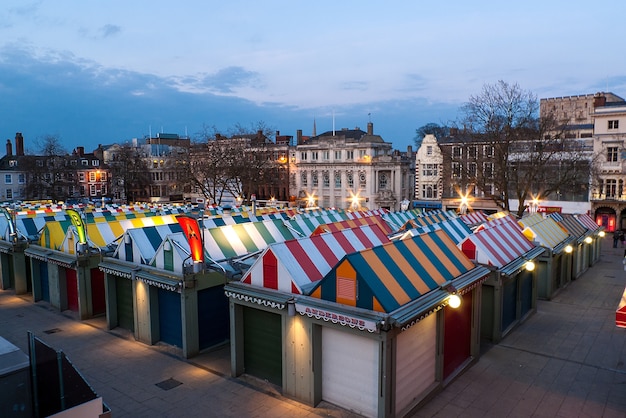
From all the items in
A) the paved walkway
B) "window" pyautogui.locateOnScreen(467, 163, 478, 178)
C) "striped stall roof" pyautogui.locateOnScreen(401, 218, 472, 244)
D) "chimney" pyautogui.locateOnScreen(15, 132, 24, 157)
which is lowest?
the paved walkway

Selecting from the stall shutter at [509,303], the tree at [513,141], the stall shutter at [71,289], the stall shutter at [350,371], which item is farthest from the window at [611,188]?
the stall shutter at [71,289]

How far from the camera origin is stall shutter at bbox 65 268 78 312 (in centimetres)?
1805

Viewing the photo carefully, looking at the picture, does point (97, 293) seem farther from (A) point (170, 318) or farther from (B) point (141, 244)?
(A) point (170, 318)

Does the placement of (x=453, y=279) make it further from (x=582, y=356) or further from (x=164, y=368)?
(x=164, y=368)

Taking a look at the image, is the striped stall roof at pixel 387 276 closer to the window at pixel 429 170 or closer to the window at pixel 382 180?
the window at pixel 429 170

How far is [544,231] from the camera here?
20172 millimetres

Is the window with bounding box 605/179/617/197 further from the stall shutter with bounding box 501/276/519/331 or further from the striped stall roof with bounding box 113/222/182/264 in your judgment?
the striped stall roof with bounding box 113/222/182/264

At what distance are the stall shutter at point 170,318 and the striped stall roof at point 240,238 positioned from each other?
70.0 inches

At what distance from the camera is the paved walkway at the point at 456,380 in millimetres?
10523

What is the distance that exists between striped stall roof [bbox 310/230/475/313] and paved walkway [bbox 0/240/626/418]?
8.76 ft

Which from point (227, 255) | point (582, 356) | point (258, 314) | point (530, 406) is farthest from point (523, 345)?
point (227, 255)

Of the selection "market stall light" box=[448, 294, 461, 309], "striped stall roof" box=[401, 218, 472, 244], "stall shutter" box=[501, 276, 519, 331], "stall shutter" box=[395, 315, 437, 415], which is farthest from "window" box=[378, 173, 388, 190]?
"market stall light" box=[448, 294, 461, 309]

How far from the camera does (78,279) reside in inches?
674

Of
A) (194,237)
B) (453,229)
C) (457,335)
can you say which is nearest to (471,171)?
(453,229)
